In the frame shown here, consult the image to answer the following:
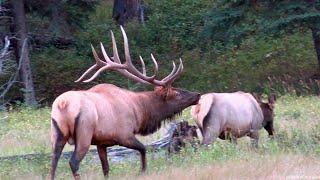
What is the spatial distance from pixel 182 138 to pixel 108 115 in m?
2.17

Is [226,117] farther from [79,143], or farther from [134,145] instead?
[79,143]

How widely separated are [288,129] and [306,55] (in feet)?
48.8

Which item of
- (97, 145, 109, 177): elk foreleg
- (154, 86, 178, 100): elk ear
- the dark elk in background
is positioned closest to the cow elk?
the dark elk in background

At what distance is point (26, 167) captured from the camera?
37.0 feet

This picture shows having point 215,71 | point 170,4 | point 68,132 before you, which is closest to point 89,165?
point 68,132

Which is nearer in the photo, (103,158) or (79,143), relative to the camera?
(79,143)

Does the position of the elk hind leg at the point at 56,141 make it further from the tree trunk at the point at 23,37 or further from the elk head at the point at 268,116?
the tree trunk at the point at 23,37

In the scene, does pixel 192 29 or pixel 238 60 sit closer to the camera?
pixel 238 60

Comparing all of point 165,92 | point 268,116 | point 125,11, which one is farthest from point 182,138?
point 125,11

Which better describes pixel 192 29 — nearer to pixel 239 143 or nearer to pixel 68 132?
pixel 239 143

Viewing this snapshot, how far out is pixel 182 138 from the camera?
12602 millimetres

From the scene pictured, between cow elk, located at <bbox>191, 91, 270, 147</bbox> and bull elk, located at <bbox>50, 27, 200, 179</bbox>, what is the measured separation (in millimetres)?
432

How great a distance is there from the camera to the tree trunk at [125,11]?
3359 cm

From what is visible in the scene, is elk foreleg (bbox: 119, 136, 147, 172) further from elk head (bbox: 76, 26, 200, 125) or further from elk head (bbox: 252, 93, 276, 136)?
elk head (bbox: 252, 93, 276, 136)
